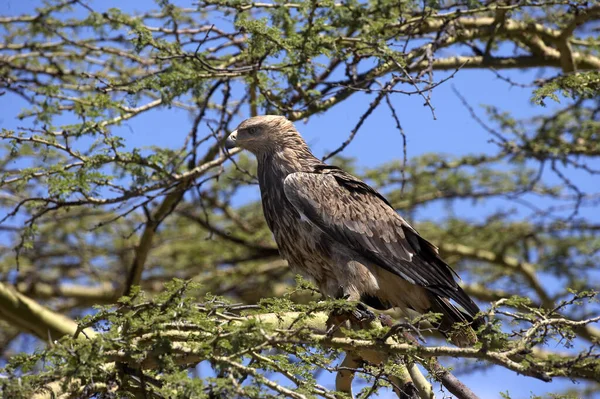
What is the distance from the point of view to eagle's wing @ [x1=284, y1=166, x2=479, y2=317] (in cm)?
557

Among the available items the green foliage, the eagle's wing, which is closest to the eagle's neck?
the eagle's wing

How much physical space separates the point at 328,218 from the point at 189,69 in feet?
5.78

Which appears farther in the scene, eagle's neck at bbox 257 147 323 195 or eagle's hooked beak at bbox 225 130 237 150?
eagle's hooked beak at bbox 225 130 237 150

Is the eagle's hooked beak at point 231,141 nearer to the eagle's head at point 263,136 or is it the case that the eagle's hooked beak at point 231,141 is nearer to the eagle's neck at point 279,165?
the eagle's head at point 263,136

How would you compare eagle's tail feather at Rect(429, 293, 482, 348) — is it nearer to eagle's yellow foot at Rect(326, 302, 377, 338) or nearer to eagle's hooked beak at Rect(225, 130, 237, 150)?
eagle's yellow foot at Rect(326, 302, 377, 338)

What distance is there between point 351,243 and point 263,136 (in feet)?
3.63

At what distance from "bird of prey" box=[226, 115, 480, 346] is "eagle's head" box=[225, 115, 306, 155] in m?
0.04

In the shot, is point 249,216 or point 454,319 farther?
point 249,216

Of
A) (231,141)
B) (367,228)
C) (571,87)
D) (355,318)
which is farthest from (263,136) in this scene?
(571,87)

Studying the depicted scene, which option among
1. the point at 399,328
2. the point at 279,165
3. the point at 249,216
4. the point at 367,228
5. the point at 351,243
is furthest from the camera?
the point at 249,216

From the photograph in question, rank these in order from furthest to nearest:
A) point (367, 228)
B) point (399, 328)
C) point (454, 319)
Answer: point (367, 228) < point (454, 319) < point (399, 328)

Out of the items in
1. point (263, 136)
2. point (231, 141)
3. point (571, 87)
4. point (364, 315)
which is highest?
point (571, 87)

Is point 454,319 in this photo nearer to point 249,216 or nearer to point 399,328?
point 399,328

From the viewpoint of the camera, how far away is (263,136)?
6098 mm
